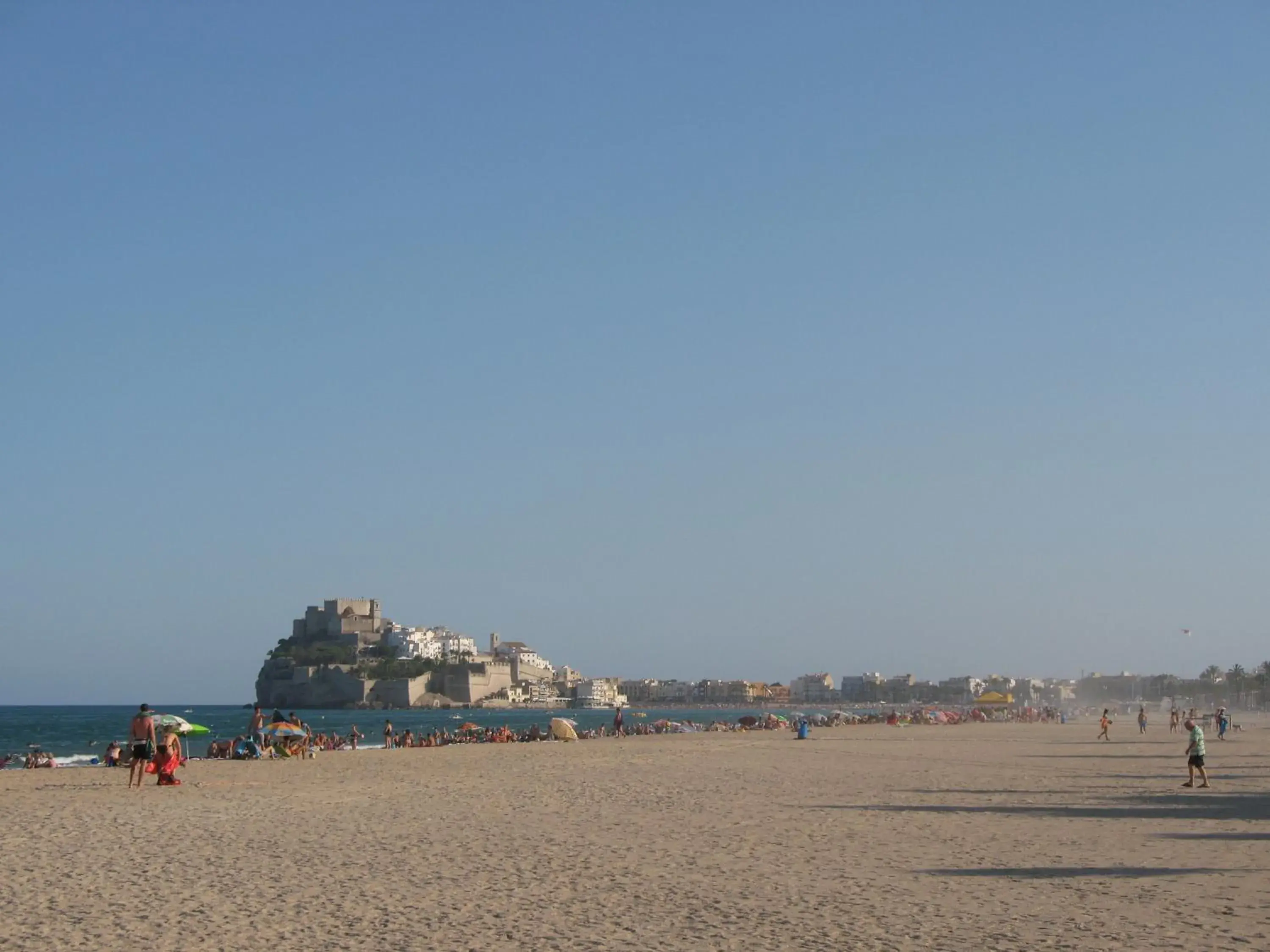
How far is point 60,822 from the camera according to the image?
1600cm

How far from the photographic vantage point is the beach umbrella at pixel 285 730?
32.4m

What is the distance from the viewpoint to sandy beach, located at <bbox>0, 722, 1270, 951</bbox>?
9141mm

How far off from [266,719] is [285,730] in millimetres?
12095

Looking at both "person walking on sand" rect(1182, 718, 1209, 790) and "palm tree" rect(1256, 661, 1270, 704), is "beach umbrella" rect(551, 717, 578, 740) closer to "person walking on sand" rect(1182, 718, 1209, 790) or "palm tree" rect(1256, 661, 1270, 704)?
"person walking on sand" rect(1182, 718, 1209, 790)

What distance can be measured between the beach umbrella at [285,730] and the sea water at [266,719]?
7.10 meters

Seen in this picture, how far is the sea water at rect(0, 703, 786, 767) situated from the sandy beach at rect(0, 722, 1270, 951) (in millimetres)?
21706

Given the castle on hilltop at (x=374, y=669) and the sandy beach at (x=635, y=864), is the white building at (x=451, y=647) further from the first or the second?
the sandy beach at (x=635, y=864)

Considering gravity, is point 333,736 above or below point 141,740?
below

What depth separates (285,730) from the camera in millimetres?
32375

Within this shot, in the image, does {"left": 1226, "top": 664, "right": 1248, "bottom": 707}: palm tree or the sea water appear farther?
{"left": 1226, "top": 664, "right": 1248, "bottom": 707}: palm tree

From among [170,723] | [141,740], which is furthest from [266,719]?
[141,740]

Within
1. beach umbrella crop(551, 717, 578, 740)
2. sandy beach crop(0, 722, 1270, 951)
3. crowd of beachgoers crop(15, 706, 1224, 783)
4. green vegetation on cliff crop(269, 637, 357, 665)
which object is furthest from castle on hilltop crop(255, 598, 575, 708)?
sandy beach crop(0, 722, 1270, 951)

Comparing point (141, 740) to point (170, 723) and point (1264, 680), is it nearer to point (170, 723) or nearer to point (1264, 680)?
point (170, 723)

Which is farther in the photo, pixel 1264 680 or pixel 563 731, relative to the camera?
pixel 1264 680
